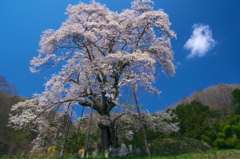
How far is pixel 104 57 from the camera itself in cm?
1281

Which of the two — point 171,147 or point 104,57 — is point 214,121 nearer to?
point 171,147

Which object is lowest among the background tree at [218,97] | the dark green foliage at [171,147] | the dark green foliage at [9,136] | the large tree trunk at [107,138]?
the dark green foliage at [171,147]

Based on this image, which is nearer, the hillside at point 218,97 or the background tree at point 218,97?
the background tree at point 218,97

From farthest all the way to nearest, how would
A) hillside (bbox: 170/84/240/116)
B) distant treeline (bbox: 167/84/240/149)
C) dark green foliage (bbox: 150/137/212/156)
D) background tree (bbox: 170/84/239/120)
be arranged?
hillside (bbox: 170/84/240/116) < background tree (bbox: 170/84/239/120) < distant treeline (bbox: 167/84/240/149) < dark green foliage (bbox: 150/137/212/156)

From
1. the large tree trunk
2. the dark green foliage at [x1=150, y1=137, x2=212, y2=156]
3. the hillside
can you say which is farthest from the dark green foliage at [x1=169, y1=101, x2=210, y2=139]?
the large tree trunk

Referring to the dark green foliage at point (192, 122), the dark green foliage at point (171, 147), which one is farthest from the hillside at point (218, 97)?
the dark green foliage at point (171, 147)

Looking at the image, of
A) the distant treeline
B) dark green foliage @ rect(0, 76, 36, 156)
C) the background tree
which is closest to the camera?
the distant treeline

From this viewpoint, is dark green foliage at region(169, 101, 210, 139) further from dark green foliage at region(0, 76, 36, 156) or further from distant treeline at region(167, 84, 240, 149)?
dark green foliage at region(0, 76, 36, 156)

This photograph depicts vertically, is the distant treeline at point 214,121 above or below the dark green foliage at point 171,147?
above

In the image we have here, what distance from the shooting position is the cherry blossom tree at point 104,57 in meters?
12.5

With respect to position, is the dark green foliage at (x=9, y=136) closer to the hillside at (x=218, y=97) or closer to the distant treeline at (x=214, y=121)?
the distant treeline at (x=214, y=121)

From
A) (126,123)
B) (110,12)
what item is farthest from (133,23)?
(126,123)

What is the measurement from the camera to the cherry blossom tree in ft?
41.0

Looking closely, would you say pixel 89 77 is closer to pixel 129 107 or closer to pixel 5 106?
pixel 129 107
